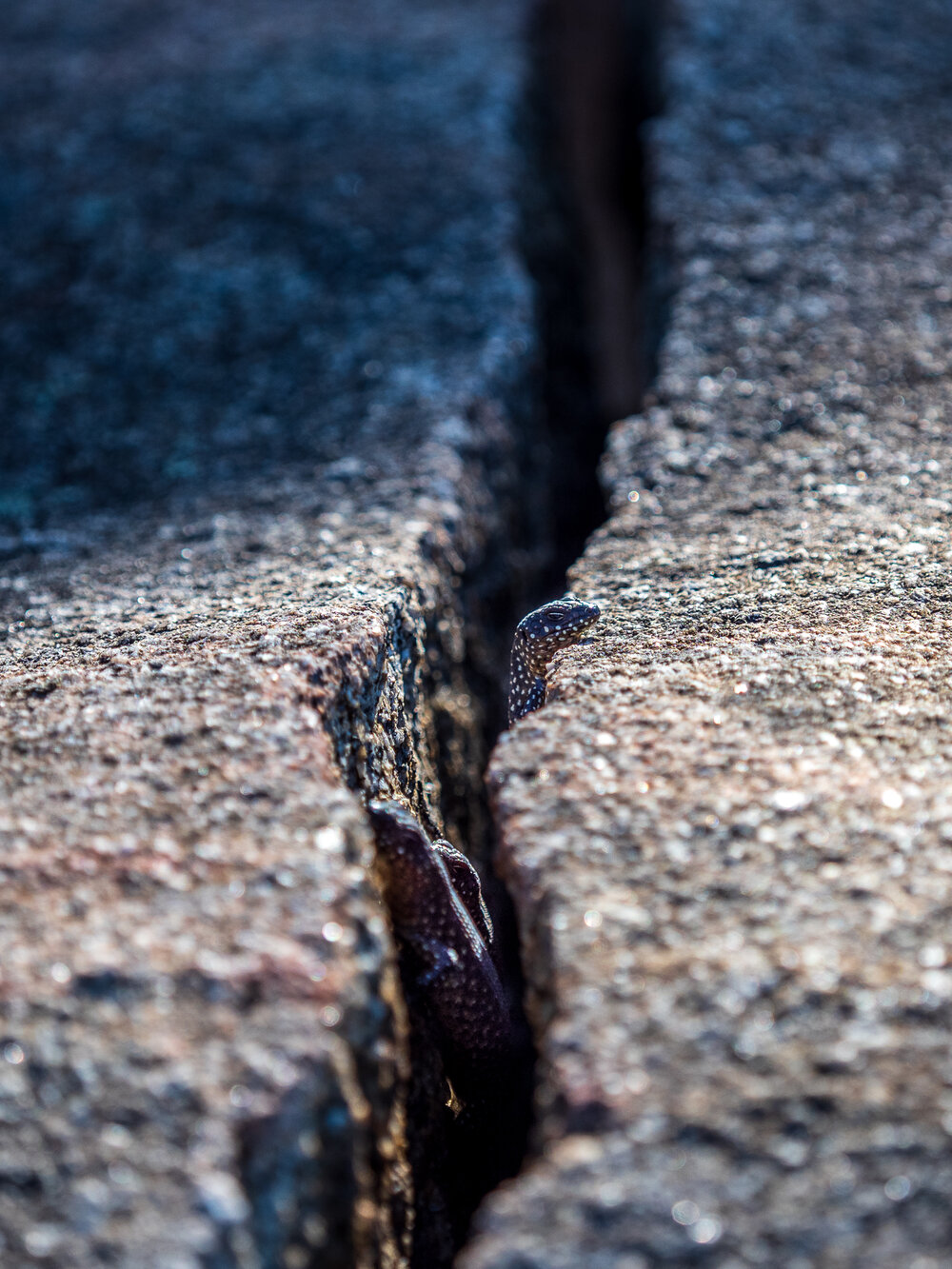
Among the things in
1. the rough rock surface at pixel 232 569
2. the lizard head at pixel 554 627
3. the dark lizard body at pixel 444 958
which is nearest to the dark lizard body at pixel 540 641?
the lizard head at pixel 554 627

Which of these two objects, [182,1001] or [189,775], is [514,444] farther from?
[182,1001]

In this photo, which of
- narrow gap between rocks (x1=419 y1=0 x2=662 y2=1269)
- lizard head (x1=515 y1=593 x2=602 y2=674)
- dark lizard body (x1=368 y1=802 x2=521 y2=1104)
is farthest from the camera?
narrow gap between rocks (x1=419 y1=0 x2=662 y2=1269)

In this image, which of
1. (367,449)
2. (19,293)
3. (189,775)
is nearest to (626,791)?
(189,775)

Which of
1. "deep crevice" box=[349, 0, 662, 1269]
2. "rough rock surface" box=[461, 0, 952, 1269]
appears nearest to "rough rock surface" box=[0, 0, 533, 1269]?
"deep crevice" box=[349, 0, 662, 1269]

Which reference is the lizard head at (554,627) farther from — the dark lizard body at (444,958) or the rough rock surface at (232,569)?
the dark lizard body at (444,958)

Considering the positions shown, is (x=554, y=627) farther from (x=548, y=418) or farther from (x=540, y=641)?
(x=548, y=418)

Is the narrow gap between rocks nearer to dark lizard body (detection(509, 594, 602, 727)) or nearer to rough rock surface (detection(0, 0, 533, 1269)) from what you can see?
rough rock surface (detection(0, 0, 533, 1269))
